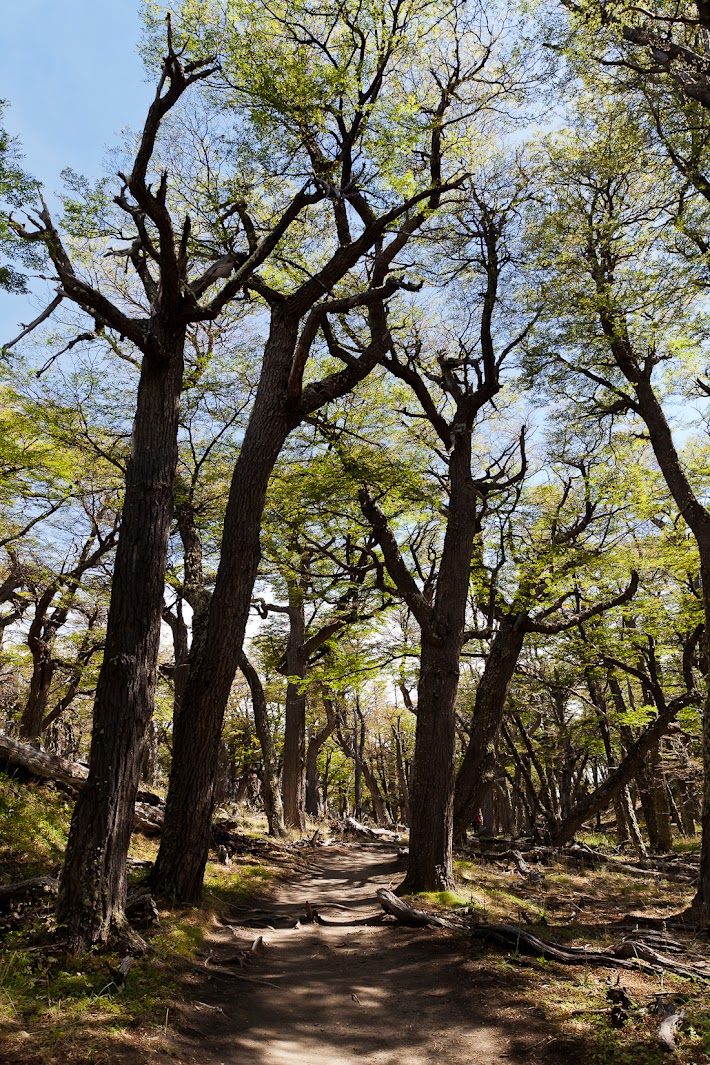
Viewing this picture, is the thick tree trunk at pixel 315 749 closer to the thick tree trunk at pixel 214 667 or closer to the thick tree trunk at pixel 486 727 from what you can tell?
the thick tree trunk at pixel 486 727

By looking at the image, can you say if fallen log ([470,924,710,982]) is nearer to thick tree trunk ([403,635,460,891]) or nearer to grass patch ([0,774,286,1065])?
thick tree trunk ([403,635,460,891])

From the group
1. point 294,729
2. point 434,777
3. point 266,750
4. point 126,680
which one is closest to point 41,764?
point 126,680

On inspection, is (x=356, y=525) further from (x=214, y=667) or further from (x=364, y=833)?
(x=364, y=833)

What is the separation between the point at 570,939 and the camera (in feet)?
20.0

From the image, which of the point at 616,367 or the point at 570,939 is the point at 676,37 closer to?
the point at 616,367

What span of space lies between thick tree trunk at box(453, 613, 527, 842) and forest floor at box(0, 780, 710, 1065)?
2860 millimetres

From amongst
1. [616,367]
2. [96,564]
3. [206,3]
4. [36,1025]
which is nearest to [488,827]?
[96,564]

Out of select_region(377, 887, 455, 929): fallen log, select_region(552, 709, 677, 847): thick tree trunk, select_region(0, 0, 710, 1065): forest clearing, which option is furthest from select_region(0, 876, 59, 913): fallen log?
select_region(552, 709, 677, 847): thick tree trunk

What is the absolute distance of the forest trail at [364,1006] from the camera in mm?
3971

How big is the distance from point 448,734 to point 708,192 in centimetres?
813

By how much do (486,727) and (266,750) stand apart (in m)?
4.42

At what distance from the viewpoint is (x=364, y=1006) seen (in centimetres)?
493

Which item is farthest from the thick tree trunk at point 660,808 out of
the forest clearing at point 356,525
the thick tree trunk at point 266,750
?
the thick tree trunk at point 266,750

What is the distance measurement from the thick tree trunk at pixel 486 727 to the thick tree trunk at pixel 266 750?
3.86 metres
